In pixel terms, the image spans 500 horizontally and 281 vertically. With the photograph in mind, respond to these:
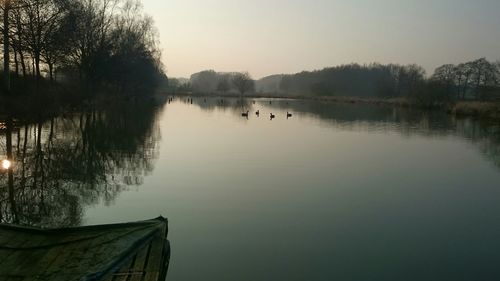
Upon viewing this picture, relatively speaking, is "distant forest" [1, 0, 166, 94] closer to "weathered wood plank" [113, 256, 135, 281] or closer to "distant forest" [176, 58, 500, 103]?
"weathered wood plank" [113, 256, 135, 281]

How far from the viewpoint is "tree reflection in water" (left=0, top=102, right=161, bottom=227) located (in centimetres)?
1109

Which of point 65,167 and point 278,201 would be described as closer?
point 278,201

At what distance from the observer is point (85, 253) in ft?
21.6

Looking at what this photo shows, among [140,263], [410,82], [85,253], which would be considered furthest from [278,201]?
[410,82]

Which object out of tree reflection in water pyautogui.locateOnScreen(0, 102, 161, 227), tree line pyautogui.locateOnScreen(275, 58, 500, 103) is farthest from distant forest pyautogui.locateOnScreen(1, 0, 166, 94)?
tree line pyautogui.locateOnScreen(275, 58, 500, 103)

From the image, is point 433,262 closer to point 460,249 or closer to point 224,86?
point 460,249

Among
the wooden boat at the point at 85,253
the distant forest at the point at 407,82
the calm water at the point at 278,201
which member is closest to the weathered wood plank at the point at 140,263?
the wooden boat at the point at 85,253

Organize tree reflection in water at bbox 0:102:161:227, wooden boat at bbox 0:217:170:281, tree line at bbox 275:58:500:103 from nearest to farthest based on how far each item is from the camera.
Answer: wooden boat at bbox 0:217:170:281 < tree reflection in water at bbox 0:102:161:227 < tree line at bbox 275:58:500:103

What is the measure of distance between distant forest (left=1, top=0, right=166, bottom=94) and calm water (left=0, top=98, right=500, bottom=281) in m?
8.62

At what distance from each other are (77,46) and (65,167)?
27165mm

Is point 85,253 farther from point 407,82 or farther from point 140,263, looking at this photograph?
point 407,82

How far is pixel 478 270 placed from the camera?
27.9 ft

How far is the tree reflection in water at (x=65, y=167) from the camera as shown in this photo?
1109 centimetres

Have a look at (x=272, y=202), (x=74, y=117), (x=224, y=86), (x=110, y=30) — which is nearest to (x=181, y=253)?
(x=272, y=202)
